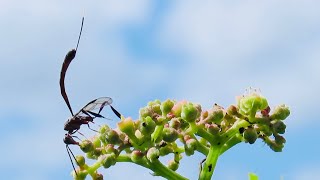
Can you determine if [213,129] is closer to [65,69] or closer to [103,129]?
[103,129]

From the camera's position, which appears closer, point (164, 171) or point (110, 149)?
point (110, 149)

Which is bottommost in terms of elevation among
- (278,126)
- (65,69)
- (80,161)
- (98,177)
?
(98,177)

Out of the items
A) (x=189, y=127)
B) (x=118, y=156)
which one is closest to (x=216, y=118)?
(x=189, y=127)

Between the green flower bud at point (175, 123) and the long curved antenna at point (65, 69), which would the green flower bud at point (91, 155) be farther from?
the green flower bud at point (175, 123)

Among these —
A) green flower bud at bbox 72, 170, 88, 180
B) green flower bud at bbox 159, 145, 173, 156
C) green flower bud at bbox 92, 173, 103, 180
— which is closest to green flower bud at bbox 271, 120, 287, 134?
green flower bud at bbox 159, 145, 173, 156

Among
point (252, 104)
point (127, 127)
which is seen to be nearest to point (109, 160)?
Result: point (127, 127)

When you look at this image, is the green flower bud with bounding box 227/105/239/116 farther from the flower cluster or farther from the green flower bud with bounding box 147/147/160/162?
the green flower bud with bounding box 147/147/160/162

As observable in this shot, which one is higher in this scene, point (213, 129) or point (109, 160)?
point (213, 129)
